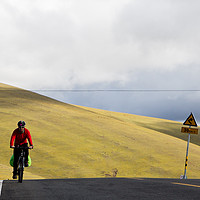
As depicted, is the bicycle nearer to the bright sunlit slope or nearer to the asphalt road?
the asphalt road

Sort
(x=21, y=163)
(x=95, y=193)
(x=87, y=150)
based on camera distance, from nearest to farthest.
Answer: (x=95, y=193) → (x=21, y=163) → (x=87, y=150)

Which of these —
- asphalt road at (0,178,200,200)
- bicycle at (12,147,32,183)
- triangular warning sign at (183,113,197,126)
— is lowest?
asphalt road at (0,178,200,200)

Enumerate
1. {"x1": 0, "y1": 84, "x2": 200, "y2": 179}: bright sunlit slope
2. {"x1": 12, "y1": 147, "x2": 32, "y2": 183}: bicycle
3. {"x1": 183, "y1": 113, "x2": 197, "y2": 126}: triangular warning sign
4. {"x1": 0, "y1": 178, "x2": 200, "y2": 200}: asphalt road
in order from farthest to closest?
1. {"x1": 0, "y1": 84, "x2": 200, "y2": 179}: bright sunlit slope
2. {"x1": 183, "y1": 113, "x2": 197, "y2": 126}: triangular warning sign
3. {"x1": 12, "y1": 147, "x2": 32, "y2": 183}: bicycle
4. {"x1": 0, "y1": 178, "x2": 200, "y2": 200}: asphalt road

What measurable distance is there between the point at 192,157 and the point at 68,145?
1200 centimetres

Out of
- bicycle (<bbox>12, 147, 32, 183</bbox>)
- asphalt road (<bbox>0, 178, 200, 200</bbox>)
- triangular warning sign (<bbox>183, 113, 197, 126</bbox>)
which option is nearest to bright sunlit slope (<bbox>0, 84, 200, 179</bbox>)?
bicycle (<bbox>12, 147, 32, 183</bbox>)

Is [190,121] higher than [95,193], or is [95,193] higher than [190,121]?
[190,121]

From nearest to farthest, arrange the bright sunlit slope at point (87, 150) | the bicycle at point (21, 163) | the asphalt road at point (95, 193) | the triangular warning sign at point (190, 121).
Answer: the asphalt road at point (95, 193), the bicycle at point (21, 163), the triangular warning sign at point (190, 121), the bright sunlit slope at point (87, 150)

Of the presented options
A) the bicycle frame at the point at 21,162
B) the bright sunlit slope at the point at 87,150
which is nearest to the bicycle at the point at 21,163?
the bicycle frame at the point at 21,162

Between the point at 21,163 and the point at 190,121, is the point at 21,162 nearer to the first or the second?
the point at 21,163

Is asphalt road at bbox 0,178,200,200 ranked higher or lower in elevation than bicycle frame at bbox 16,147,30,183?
lower

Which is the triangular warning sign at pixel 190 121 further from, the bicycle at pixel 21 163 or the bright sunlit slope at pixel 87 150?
the bicycle at pixel 21 163

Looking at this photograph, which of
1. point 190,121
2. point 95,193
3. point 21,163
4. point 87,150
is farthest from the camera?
point 87,150

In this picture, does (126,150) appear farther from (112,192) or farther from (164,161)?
(112,192)

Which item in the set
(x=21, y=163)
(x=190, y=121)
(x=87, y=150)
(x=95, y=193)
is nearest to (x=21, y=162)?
(x=21, y=163)
